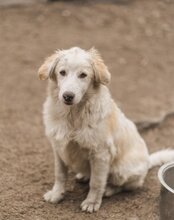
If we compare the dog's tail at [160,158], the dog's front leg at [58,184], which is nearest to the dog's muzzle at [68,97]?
the dog's front leg at [58,184]

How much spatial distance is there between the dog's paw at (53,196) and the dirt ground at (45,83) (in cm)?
5

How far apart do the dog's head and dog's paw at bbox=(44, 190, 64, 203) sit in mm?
910

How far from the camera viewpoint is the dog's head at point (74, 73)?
11.5 feet

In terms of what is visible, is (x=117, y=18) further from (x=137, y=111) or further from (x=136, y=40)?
(x=137, y=111)

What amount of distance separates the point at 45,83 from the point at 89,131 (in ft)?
9.62

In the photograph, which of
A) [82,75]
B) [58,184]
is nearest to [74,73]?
[82,75]

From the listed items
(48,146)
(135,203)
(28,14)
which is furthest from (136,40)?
(135,203)

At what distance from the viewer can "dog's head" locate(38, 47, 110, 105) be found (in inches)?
138

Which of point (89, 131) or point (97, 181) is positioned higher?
point (89, 131)

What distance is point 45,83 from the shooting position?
21.6 ft

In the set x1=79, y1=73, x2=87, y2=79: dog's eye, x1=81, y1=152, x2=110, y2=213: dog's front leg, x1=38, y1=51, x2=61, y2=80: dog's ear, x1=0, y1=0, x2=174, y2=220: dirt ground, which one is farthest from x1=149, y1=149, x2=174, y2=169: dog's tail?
x1=38, y1=51, x2=61, y2=80: dog's ear

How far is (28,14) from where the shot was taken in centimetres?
880

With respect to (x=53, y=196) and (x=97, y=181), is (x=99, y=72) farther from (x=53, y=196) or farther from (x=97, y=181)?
Answer: (x=53, y=196)

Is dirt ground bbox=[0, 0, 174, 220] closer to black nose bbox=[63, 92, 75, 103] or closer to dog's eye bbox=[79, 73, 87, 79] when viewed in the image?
black nose bbox=[63, 92, 75, 103]
